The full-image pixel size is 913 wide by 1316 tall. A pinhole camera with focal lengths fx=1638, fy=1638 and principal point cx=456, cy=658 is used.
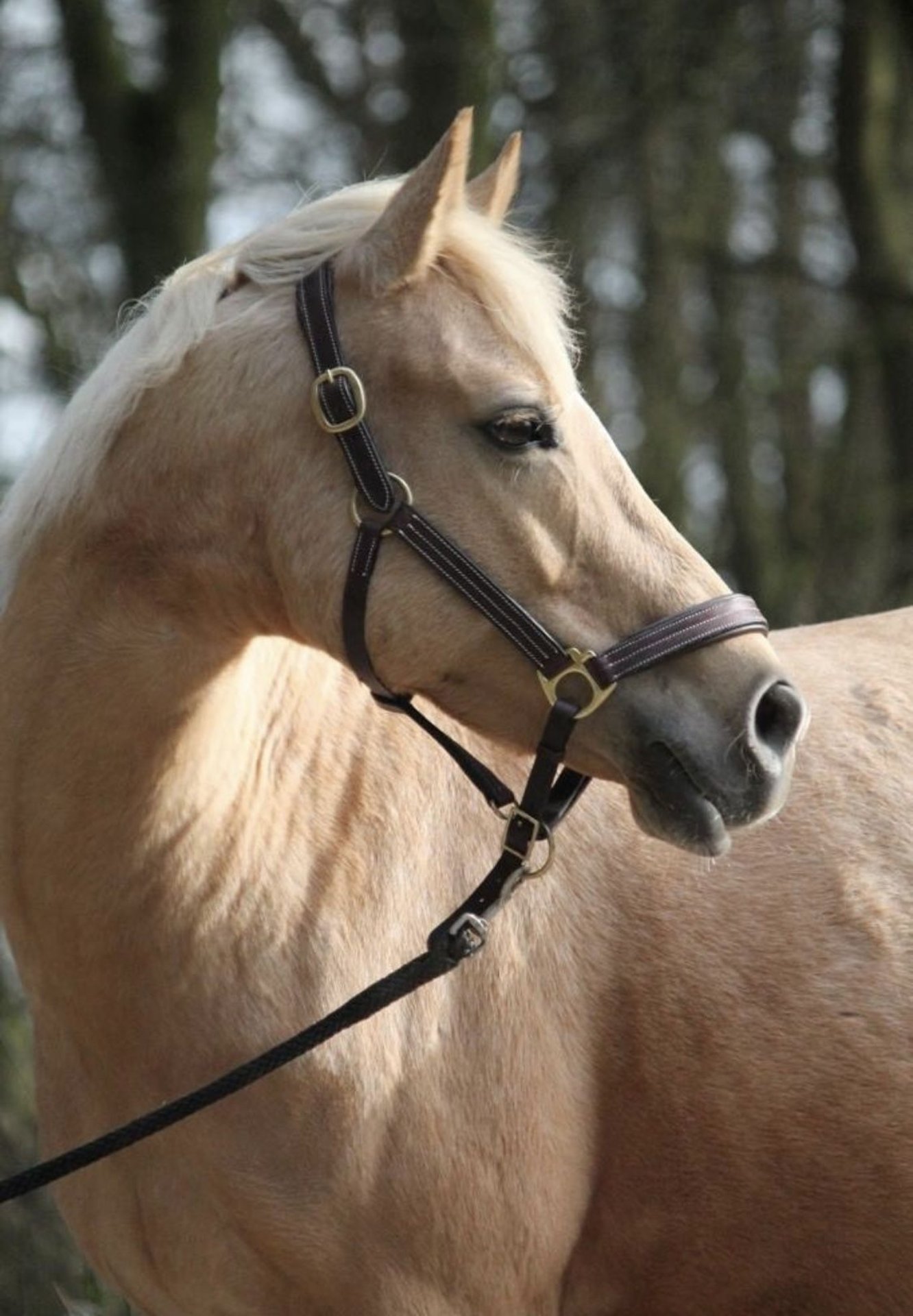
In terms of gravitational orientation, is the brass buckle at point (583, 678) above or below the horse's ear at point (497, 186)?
below

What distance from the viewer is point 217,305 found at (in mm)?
2963

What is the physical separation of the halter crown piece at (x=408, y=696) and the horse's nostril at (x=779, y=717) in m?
0.12

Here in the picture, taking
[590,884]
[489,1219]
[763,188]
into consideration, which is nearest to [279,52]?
[763,188]

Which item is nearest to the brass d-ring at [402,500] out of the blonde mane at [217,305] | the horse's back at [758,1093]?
the blonde mane at [217,305]

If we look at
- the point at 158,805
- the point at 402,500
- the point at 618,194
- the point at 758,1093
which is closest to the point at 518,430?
the point at 402,500

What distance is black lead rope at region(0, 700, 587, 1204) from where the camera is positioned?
2.86 metres

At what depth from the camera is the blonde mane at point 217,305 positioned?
2832 millimetres

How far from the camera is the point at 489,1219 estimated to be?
10.0 feet

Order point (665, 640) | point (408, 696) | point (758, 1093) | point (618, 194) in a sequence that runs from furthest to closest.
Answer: point (618, 194)
point (758, 1093)
point (408, 696)
point (665, 640)

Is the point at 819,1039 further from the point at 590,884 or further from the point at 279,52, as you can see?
the point at 279,52

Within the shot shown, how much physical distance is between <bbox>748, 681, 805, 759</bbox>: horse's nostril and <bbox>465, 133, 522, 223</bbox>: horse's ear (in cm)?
106

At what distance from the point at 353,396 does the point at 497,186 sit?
2.08 feet

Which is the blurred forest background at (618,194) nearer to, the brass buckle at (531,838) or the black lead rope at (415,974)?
the black lead rope at (415,974)

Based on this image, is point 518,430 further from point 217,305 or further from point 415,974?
point 415,974
